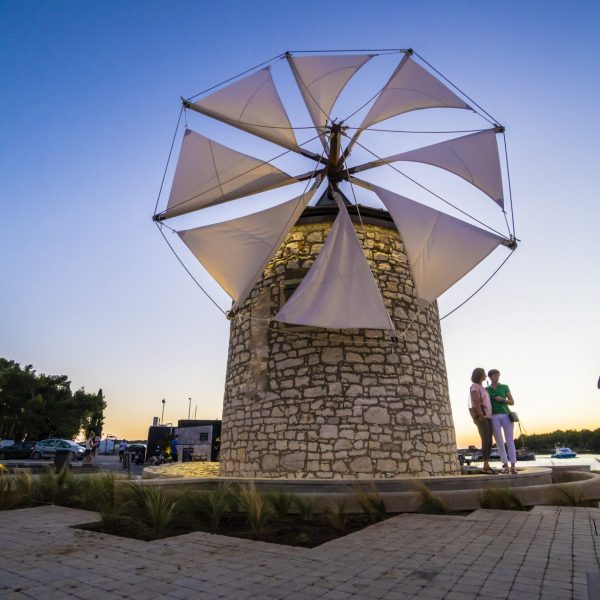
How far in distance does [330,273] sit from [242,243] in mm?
2274

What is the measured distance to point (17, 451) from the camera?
25.5m

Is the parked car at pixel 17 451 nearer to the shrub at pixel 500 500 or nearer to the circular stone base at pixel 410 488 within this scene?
the circular stone base at pixel 410 488

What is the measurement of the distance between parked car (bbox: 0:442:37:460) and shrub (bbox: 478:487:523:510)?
28.4 meters

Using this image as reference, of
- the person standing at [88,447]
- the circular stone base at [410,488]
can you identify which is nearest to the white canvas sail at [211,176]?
the circular stone base at [410,488]

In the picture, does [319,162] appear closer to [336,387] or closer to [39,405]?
[336,387]

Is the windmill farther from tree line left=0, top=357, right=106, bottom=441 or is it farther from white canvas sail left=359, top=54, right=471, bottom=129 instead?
tree line left=0, top=357, right=106, bottom=441

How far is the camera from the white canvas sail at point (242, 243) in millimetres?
9273

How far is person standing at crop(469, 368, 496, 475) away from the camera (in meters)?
7.28

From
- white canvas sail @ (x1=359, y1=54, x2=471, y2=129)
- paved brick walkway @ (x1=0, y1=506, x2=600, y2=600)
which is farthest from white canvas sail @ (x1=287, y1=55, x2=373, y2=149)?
paved brick walkway @ (x1=0, y1=506, x2=600, y2=600)

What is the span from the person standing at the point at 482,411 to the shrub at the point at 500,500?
1.39m

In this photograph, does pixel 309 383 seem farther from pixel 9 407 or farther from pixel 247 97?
pixel 9 407

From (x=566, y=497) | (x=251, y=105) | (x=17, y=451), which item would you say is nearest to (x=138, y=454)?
(x=17, y=451)

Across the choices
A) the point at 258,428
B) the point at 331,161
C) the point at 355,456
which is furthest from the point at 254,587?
the point at 331,161

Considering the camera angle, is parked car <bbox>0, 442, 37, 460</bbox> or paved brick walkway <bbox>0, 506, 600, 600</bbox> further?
parked car <bbox>0, 442, 37, 460</bbox>
